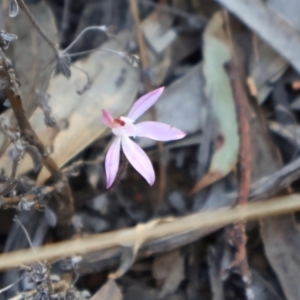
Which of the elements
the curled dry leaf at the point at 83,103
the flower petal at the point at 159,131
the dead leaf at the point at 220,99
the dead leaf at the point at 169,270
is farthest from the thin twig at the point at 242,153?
the flower petal at the point at 159,131

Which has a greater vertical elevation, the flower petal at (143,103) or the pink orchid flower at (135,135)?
the flower petal at (143,103)

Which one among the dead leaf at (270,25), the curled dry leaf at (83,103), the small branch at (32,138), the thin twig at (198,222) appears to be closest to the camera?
the small branch at (32,138)

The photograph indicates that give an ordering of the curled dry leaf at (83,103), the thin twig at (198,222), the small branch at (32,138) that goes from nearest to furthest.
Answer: the small branch at (32,138)
the thin twig at (198,222)
the curled dry leaf at (83,103)

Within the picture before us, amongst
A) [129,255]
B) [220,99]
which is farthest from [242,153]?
[129,255]

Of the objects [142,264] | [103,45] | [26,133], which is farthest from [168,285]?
[103,45]

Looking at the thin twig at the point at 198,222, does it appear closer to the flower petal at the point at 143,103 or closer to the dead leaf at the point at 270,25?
the flower petal at the point at 143,103

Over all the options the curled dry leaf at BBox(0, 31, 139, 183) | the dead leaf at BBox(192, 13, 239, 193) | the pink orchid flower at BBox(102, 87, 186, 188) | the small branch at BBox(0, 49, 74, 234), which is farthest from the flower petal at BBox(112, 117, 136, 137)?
the dead leaf at BBox(192, 13, 239, 193)

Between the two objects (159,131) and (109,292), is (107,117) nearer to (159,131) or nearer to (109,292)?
(159,131)

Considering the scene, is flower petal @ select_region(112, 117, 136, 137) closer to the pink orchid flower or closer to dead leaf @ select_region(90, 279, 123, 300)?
the pink orchid flower
